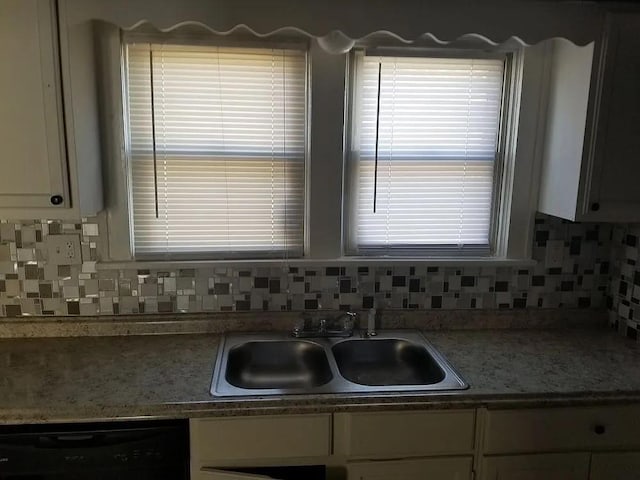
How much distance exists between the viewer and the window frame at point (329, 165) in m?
2.01

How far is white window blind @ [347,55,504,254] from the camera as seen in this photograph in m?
2.11

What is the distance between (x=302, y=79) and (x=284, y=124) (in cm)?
19

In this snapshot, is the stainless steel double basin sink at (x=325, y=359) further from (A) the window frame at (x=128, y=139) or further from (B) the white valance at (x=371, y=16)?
(B) the white valance at (x=371, y=16)

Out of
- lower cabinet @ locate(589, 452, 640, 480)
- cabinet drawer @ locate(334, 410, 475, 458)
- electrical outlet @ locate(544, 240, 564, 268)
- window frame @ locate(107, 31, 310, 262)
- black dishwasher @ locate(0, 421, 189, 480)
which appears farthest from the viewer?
electrical outlet @ locate(544, 240, 564, 268)

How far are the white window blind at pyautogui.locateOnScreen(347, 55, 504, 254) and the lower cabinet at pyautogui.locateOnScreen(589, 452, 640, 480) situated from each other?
0.91m

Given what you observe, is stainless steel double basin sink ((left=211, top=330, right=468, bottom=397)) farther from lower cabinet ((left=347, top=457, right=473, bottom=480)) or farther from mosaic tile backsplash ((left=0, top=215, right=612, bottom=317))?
lower cabinet ((left=347, top=457, right=473, bottom=480))

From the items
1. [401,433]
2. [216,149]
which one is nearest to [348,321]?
[401,433]

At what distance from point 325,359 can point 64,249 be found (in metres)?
1.10

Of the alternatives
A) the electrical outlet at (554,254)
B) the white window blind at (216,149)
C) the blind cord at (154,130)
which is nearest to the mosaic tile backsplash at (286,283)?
the electrical outlet at (554,254)

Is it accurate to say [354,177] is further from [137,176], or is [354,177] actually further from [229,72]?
[137,176]

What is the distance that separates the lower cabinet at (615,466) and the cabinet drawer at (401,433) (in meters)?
0.47

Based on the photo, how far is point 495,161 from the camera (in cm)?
222

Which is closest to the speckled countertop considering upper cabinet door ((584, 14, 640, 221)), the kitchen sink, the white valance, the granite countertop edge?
the granite countertop edge

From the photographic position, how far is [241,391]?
168 centimetres
